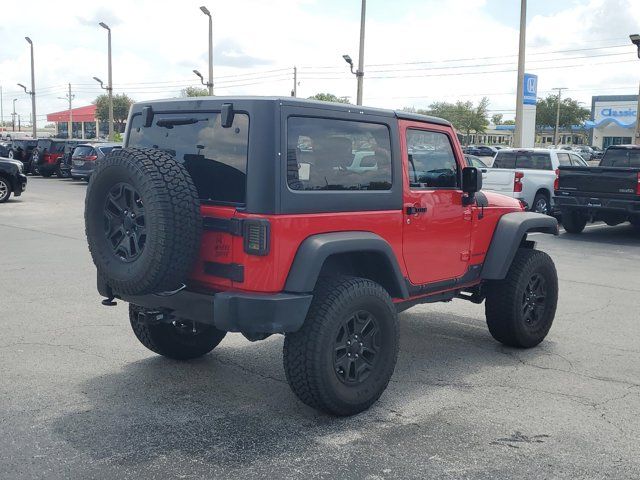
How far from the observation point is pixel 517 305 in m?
5.90

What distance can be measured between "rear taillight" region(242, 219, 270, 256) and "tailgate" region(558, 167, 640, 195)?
10821mm

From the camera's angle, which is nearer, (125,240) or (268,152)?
(268,152)

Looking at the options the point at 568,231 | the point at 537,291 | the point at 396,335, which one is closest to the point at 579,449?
the point at 396,335

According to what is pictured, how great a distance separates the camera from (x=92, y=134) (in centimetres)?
10462

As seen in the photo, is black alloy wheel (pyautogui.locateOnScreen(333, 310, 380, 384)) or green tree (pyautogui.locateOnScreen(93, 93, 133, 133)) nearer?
black alloy wheel (pyautogui.locateOnScreen(333, 310, 380, 384))

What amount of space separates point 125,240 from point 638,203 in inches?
438

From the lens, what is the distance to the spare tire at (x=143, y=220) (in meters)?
4.05

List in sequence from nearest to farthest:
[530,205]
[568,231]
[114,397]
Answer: [114,397] < [568,231] < [530,205]

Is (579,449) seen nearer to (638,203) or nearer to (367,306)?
(367,306)

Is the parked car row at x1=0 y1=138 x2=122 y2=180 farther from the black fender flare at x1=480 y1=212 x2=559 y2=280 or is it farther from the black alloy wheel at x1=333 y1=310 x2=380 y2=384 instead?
the black alloy wheel at x1=333 y1=310 x2=380 y2=384

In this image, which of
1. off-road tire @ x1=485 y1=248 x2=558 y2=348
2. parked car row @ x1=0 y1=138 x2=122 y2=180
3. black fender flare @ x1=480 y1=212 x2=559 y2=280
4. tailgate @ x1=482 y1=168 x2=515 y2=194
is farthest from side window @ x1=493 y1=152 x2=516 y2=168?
parked car row @ x1=0 y1=138 x2=122 y2=180

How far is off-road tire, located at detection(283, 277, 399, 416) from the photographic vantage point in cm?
421

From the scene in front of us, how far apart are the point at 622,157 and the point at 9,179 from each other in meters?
15.5

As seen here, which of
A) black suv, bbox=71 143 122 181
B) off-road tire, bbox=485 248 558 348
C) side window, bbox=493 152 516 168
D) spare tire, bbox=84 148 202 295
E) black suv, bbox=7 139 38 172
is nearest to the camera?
spare tire, bbox=84 148 202 295
